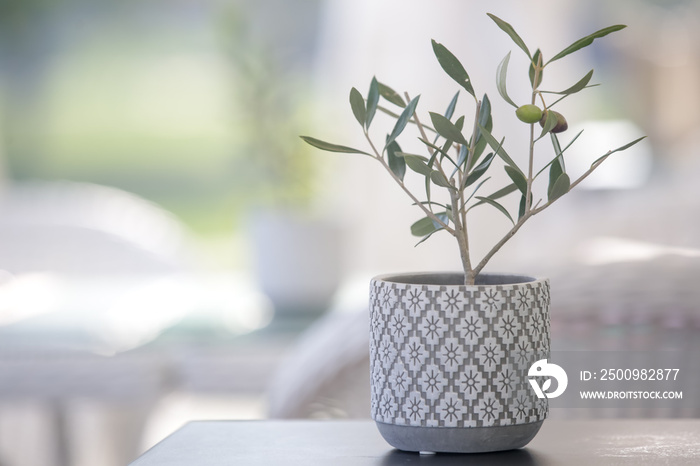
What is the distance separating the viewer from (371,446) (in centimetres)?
60

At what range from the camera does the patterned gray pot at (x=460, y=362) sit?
536mm

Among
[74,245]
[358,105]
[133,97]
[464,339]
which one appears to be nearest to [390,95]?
[358,105]

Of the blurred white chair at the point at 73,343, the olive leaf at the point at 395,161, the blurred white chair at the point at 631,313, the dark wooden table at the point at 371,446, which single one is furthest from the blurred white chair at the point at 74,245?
the olive leaf at the point at 395,161

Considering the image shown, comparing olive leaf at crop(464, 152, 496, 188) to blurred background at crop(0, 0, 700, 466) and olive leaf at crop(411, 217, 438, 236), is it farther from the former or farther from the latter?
blurred background at crop(0, 0, 700, 466)

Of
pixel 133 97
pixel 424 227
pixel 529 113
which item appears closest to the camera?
pixel 529 113

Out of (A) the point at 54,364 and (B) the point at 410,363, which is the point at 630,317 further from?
(A) the point at 54,364

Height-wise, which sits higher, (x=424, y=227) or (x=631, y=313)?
(x=424, y=227)

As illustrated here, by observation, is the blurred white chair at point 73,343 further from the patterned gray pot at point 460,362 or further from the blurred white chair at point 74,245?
the patterned gray pot at point 460,362

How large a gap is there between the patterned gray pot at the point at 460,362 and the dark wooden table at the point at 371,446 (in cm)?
2

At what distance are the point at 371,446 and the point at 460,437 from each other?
Result: 0.28 ft

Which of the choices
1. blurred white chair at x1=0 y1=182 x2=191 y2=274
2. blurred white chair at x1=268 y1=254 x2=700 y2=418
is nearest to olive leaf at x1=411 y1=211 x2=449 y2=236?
blurred white chair at x1=268 y1=254 x2=700 y2=418

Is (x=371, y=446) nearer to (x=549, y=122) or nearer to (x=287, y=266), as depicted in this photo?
(x=549, y=122)

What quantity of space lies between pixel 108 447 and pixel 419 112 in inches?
51.0

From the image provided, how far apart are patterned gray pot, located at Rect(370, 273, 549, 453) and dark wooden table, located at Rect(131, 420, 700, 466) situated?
0.07 feet
